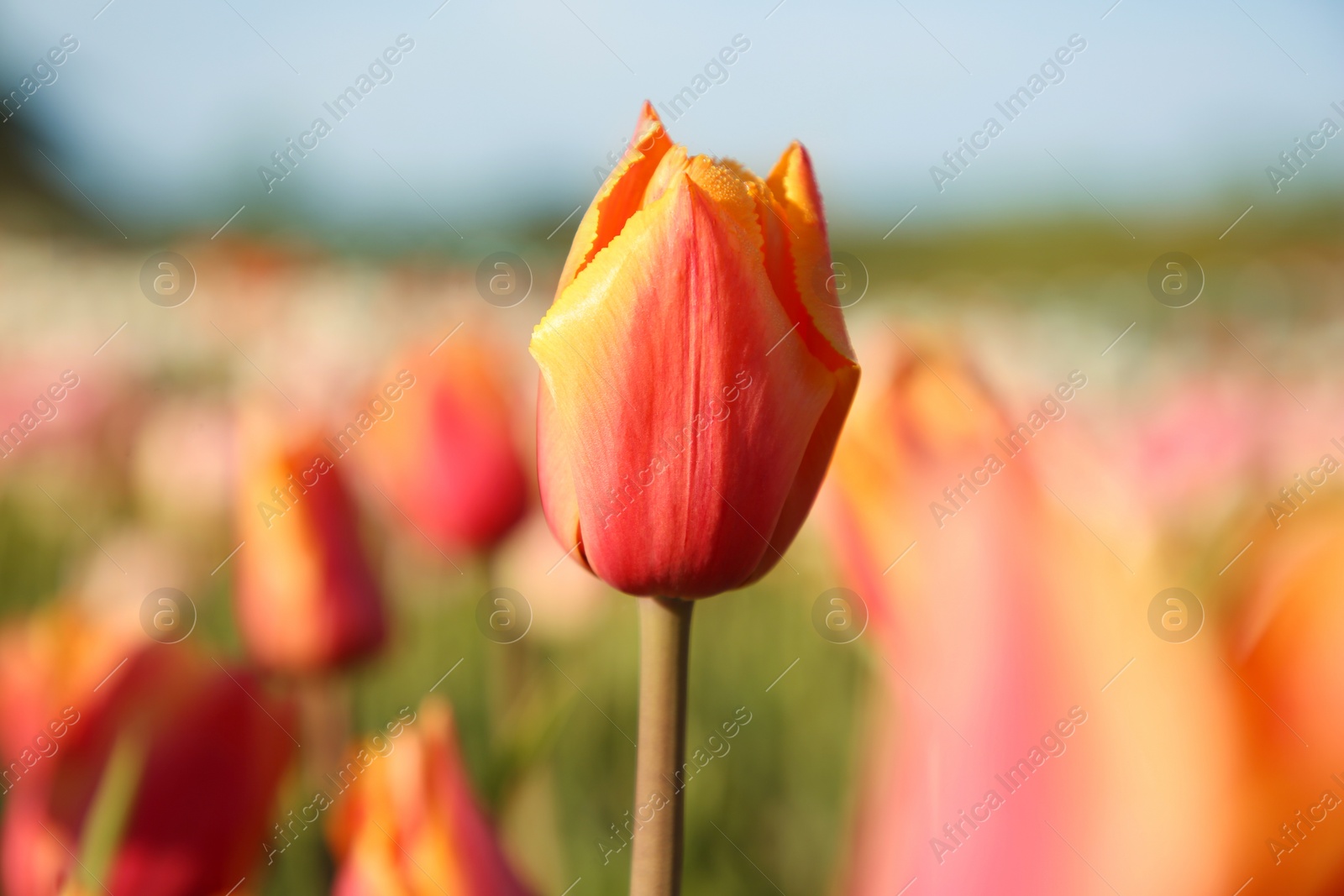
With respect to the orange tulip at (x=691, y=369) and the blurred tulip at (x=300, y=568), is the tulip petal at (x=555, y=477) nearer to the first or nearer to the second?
the orange tulip at (x=691, y=369)

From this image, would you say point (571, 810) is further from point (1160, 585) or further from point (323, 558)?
point (1160, 585)

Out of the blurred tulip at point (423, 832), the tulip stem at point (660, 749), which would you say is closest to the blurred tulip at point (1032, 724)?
the tulip stem at point (660, 749)

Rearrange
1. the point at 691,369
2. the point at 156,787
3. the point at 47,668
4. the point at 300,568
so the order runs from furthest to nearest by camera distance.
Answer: the point at 300,568 → the point at 47,668 → the point at 156,787 → the point at 691,369

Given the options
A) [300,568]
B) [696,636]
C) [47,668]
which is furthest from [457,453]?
[696,636]

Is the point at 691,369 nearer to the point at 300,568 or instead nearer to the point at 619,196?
the point at 619,196

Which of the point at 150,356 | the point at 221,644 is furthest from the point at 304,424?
the point at 150,356

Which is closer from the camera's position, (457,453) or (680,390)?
(680,390)
